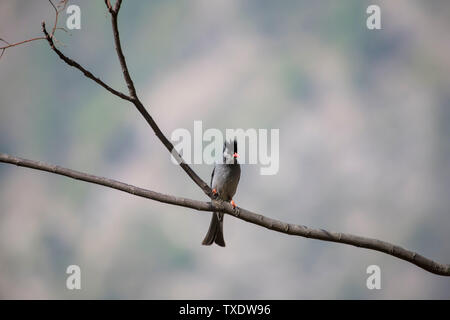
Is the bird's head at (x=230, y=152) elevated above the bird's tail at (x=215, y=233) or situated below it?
above

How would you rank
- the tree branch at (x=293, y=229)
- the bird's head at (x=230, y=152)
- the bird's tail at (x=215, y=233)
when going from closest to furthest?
the tree branch at (x=293, y=229), the bird's tail at (x=215, y=233), the bird's head at (x=230, y=152)

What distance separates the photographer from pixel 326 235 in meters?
3.17

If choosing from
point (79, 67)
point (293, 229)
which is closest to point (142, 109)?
point (79, 67)

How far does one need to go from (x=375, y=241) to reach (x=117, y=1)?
2.38 metres

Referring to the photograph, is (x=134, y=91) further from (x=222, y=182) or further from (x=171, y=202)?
(x=222, y=182)

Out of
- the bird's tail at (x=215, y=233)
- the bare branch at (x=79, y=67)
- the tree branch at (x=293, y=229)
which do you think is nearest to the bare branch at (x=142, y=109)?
the bare branch at (x=79, y=67)

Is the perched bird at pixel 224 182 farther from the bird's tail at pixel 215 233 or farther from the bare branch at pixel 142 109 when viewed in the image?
the bare branch at pixel 142 109

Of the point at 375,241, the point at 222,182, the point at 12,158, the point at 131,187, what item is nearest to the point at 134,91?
the point at 131,187

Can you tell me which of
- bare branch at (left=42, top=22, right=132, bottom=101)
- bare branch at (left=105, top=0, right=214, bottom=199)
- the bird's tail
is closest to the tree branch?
bare branch at (left=105, top=0, right=214, bottom=199)

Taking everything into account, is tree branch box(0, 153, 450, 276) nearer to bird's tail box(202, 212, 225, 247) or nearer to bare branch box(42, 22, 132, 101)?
bare branch box(42, 22, 132, 101)

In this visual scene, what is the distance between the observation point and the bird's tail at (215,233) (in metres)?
5.72

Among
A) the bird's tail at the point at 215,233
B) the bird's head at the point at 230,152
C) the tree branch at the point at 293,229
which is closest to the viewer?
the tree branch at the point at 293,229

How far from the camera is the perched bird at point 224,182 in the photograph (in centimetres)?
577

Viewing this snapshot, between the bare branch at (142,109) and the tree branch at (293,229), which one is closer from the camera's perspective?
the bare branch at (142,109)
